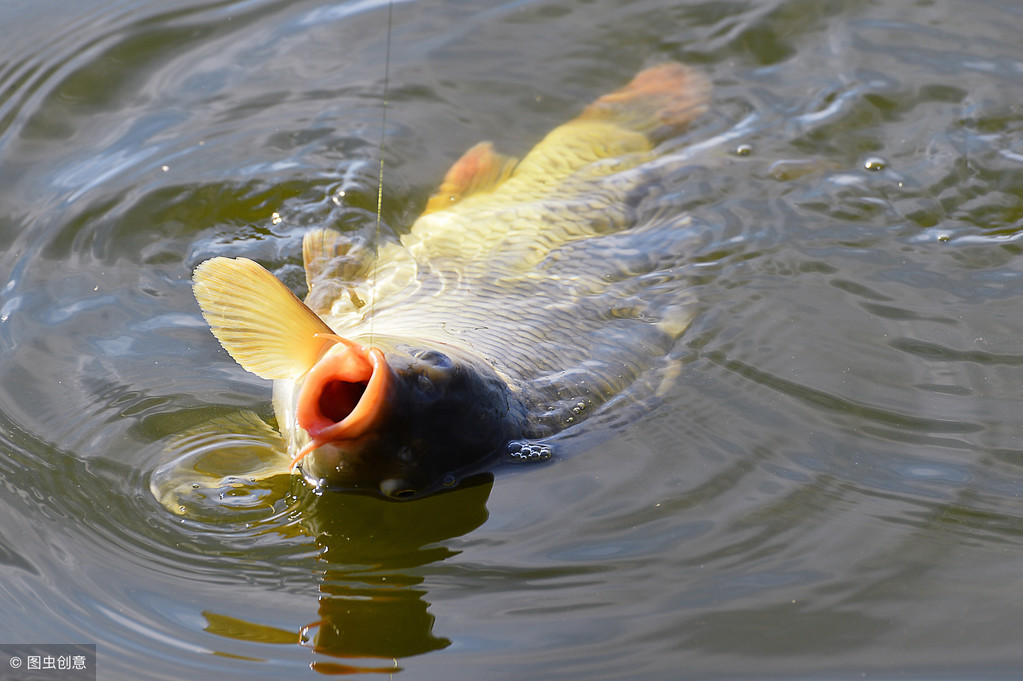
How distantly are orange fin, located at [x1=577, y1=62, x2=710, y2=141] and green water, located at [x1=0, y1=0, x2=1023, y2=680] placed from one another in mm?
98

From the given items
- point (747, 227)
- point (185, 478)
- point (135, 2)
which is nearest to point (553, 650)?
point (185, 478)

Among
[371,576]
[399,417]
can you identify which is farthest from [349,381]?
[371,576]

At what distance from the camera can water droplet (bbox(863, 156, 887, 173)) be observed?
14.0 feet

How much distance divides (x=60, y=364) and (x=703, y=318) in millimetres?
1937

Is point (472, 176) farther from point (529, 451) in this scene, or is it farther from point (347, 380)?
point (347, 380)

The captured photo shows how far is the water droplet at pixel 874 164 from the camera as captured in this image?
4.27m

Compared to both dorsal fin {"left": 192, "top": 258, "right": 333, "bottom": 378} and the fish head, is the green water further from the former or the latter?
dorsal fin {"left": 192, "top": 258, "right": 333, "bottom": 378}

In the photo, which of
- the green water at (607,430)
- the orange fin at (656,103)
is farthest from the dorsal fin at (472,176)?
the orange fin at (656,103)

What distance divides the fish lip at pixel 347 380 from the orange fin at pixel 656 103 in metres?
2.44

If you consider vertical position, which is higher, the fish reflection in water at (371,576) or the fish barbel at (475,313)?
the fish barbel at (475,313)

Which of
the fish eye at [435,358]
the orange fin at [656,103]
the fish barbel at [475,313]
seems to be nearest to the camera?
the fish barbel at [475,313]

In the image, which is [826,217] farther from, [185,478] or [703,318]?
[185,478]

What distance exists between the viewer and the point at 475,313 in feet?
10.2

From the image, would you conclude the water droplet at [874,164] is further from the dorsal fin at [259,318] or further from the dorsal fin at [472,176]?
the dorsal fin at [259,318]
